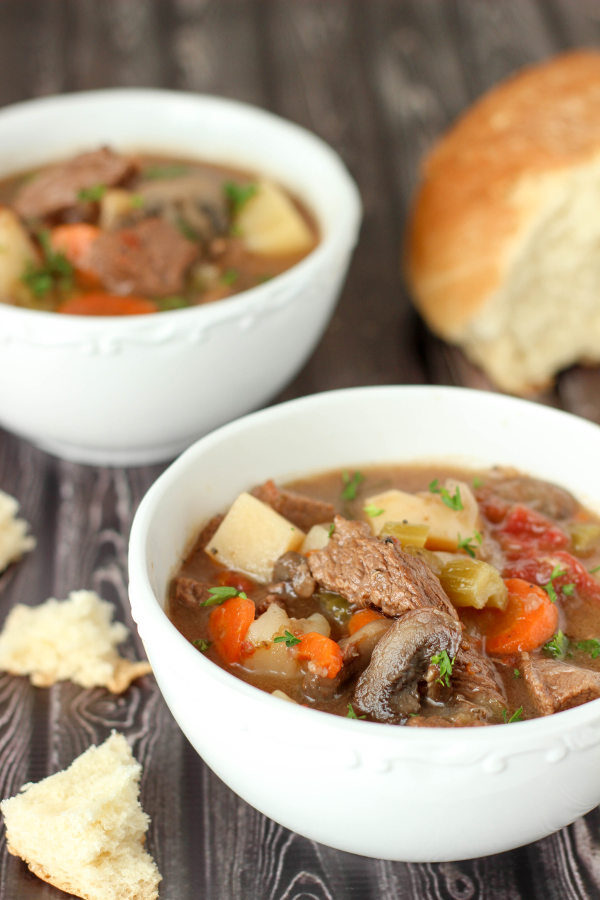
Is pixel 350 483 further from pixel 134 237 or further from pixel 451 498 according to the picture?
pixel 134 237

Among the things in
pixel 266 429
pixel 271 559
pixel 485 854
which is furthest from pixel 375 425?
pixel 485 854

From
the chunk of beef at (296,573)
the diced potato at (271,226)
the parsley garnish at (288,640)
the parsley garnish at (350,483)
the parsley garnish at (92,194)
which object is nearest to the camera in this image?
the parsley garnish at (288,640)

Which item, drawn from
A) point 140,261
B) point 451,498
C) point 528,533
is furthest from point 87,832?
point 140,261

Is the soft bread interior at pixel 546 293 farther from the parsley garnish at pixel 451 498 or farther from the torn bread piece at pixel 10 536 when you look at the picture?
the torn bread piece at pixel 10 536

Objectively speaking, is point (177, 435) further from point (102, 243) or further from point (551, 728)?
point (551, 728)

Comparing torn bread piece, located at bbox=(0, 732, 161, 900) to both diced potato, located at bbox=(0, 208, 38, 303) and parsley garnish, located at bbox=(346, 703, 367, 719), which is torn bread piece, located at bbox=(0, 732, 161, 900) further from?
diced potato, located at bbox=(0, 208, 38, 303)

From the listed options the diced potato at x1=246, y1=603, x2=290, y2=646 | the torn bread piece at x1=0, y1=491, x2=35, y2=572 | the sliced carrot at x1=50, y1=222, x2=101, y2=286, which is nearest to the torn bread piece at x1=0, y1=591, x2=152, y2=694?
the torn bread piece at x1=0, y1=491, x2=35, y2=572

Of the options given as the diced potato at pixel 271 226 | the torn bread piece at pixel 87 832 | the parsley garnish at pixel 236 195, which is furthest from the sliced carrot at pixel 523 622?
the parsley garnish at pixel 236 195
